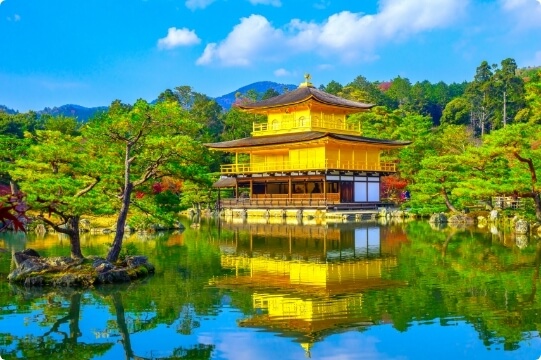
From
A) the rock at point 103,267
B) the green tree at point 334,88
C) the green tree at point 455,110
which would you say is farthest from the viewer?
the green tree at point 334,88

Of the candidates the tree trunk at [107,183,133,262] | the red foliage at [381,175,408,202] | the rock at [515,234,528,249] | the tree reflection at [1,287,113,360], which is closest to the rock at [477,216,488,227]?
the rock at [515,234,528,249]

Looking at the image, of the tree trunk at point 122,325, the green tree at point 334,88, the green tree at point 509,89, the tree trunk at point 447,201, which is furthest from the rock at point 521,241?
the green tree at point 334,88

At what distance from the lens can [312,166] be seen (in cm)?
3616

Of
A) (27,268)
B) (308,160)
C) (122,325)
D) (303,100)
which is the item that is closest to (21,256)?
(27,268)

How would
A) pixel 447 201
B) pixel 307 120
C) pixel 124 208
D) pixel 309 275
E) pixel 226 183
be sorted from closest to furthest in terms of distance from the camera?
pixel 124 208 < pixel 309 275 < pixel 447 201 < pixel 307 120 < pixel 226 183

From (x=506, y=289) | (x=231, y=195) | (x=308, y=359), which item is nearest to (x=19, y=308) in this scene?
(x=308, y=359)

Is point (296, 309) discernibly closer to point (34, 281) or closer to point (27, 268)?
point (34, 281)

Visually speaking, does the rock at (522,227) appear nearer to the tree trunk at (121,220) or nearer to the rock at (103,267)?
the tree trunk at (121,220)

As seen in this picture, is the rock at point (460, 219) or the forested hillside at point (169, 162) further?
the rock at point (460, 219)

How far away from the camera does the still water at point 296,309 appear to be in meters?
7.62

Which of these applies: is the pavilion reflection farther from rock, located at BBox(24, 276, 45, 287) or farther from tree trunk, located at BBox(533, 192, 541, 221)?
tree trunk, located at BBox(533, 192, 541, 221)

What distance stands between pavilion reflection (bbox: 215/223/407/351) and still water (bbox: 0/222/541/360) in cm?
3

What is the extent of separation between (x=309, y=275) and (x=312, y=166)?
23.3m

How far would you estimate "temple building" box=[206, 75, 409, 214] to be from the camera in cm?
3572
